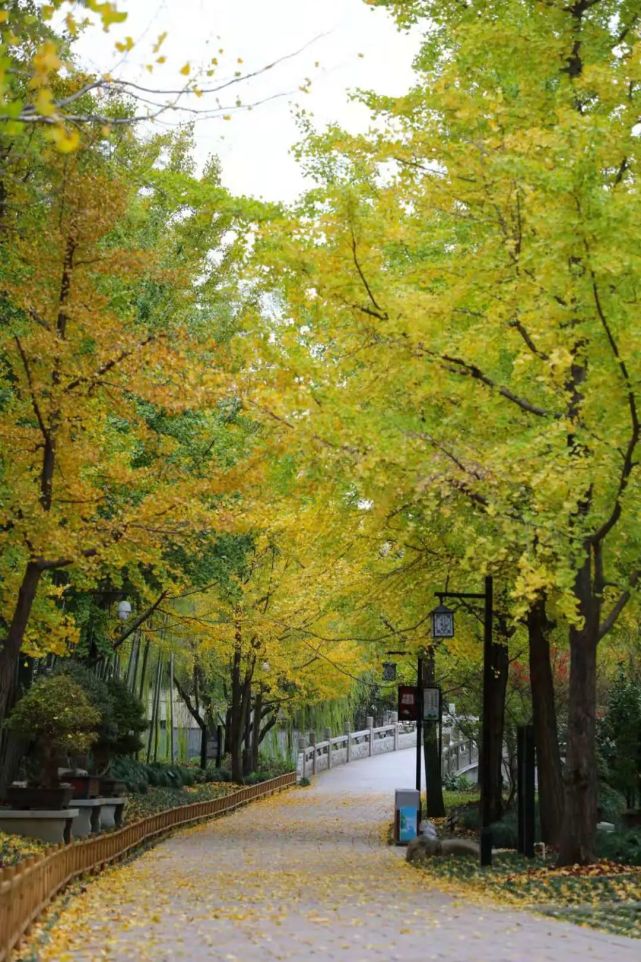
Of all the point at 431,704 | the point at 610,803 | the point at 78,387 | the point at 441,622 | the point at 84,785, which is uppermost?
the point at 78,387

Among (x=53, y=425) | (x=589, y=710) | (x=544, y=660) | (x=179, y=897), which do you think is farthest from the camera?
(x=544, y=660)

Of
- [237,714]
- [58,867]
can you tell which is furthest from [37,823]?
[237,714]

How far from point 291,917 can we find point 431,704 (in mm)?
13875

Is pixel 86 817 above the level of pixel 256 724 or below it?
below

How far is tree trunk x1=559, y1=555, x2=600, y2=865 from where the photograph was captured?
1378 cm

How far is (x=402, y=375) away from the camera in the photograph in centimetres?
1333

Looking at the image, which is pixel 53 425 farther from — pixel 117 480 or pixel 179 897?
pixel 179 897

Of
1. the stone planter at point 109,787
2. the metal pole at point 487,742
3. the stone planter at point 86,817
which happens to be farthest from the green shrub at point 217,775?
the metal pole at point 487,742

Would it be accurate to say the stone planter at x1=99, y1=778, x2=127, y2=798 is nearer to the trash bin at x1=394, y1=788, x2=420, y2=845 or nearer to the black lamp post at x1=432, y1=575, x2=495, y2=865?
the trash bin at x1=394, y1=788, x2=420, y2=845

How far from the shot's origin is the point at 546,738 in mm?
17438

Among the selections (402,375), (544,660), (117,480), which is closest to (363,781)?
(544,660)

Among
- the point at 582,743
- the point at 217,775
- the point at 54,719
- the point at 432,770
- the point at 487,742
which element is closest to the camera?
the point at 582,743

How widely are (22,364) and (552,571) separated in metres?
7.55

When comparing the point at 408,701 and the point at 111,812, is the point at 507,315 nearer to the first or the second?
the point at 111,812
